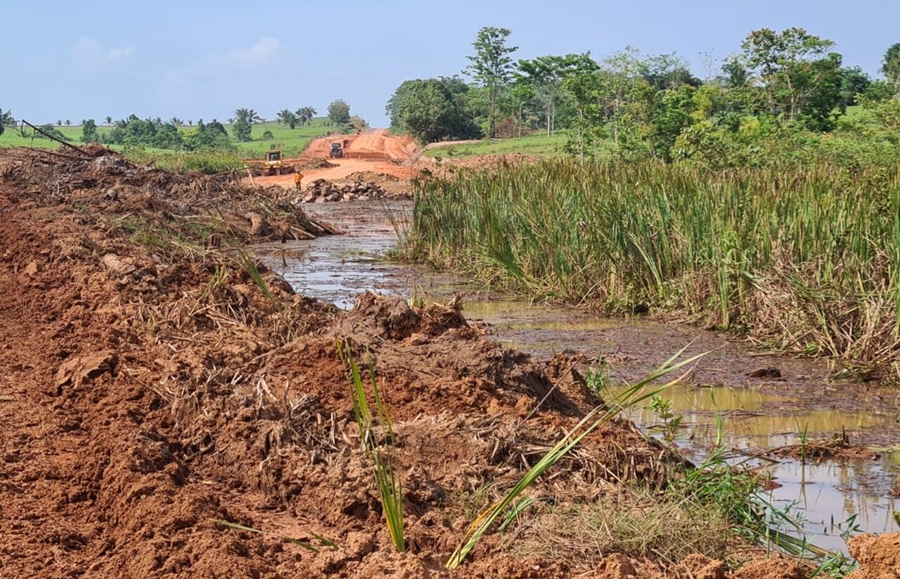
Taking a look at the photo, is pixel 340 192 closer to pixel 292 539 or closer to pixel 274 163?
pixel 274 163

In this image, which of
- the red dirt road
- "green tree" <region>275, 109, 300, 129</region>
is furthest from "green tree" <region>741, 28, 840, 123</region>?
"green tree" <region>275, 109, 300, 129</region>

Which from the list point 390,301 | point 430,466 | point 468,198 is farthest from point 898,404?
point 468,198

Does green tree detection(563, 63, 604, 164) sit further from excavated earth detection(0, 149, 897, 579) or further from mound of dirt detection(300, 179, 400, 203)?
excavated earth detection(0, 149, 897, 579)

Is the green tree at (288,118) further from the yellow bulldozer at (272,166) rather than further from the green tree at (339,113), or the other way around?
the yellow bulldozer at (272,166)

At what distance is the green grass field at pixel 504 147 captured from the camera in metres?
44.2

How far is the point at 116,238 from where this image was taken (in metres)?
14.1

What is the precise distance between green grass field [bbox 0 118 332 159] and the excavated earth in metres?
36.2

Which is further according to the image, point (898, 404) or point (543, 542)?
point (898, 404)

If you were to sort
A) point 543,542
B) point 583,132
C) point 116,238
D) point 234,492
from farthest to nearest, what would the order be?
point 583,132 → point 116,238 → point 234,492 → point 543,542

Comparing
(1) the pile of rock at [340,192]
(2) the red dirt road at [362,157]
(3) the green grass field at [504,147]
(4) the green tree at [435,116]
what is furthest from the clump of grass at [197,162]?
(4) the green tree at [435,116]

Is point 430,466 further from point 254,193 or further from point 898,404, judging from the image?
point 254,193

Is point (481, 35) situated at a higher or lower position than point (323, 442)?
higher

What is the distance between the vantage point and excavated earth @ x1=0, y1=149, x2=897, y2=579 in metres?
4.14

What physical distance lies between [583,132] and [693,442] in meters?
23.0
